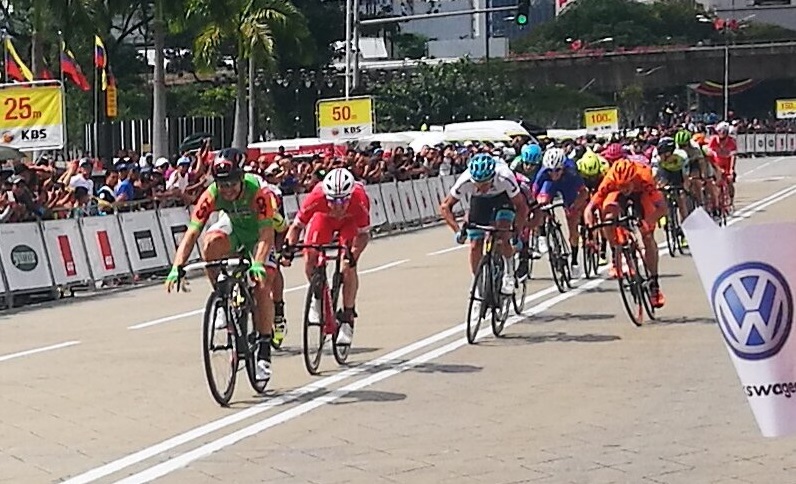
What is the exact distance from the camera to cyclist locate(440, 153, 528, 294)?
14625 mm

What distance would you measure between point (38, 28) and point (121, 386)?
91.3 ft

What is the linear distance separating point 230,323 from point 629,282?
17.9 ft

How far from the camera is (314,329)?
12680mm

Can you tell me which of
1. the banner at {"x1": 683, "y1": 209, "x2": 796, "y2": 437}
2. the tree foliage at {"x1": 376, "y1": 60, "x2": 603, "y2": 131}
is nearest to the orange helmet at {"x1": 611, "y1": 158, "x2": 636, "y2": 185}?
the banner at {"x1": 683, "y1": 209, "x2": 796, "y2": 437}

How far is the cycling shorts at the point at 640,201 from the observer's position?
1572 cm

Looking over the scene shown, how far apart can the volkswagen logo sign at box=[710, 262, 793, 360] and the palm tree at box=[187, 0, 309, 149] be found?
3784cm

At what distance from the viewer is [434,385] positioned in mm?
12008

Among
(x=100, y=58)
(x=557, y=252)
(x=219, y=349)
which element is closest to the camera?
(x=219, y=349)

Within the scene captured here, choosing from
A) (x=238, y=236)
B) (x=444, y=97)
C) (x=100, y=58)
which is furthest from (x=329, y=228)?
(x=444, y=97)

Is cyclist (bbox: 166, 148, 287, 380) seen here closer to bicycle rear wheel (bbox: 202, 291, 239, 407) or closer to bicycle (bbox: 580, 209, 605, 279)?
bicycle rear wheel (bbox: 202, 291, 239, 407)

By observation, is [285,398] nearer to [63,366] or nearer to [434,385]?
[434,385]

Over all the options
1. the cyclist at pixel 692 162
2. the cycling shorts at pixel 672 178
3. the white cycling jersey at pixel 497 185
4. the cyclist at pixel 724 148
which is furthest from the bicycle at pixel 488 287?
the cyclist at pixel 724 148

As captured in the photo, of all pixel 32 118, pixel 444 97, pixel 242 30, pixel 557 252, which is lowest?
pixel 557 252

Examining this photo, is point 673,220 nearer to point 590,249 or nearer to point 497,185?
point 590,249
